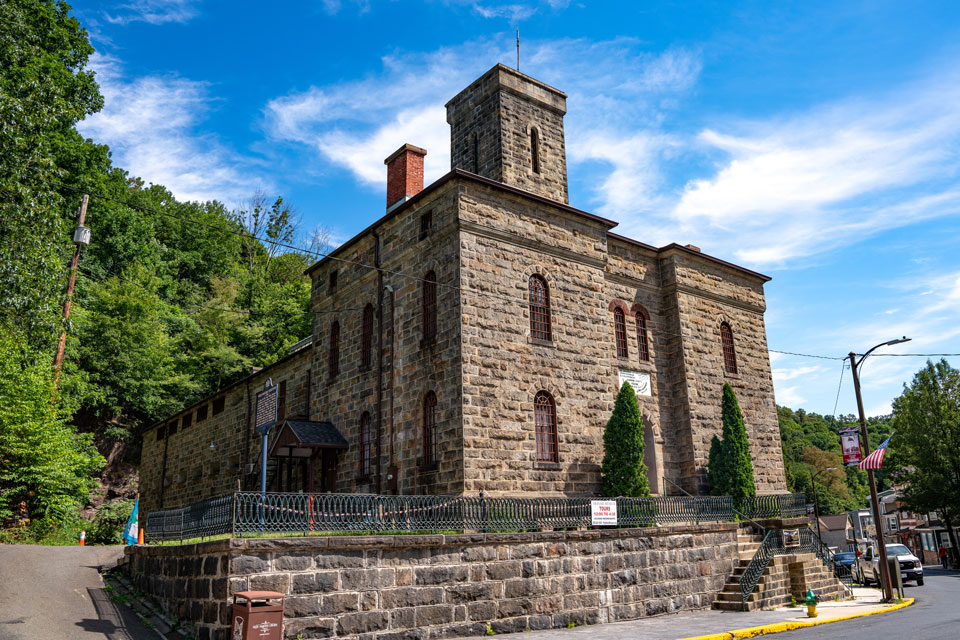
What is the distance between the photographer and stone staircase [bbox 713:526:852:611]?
17.3 metres

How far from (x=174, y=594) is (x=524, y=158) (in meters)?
16.2

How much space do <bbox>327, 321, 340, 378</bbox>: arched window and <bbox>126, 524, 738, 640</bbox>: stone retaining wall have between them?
370 inches

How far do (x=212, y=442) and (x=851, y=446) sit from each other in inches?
1088

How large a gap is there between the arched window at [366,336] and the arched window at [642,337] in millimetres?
9429

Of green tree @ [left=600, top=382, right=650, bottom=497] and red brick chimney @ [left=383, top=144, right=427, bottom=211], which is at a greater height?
red brick chimney @ [left=383, top=144, right=427, bottom=211]

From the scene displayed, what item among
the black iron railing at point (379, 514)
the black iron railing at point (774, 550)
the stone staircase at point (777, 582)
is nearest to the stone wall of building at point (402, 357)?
the black iron railing at point (379, 514)

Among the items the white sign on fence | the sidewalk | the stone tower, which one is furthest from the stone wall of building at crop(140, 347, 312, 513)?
the sidewalk

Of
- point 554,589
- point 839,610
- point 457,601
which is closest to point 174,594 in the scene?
point 457,601

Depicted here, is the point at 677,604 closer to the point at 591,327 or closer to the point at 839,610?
the point at 839,610

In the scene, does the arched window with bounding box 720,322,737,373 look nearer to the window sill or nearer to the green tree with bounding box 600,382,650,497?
the green tree with bounding box 600,382,650,497

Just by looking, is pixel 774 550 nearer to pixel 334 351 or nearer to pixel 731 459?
pixel 731 459

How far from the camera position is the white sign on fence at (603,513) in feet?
51.1

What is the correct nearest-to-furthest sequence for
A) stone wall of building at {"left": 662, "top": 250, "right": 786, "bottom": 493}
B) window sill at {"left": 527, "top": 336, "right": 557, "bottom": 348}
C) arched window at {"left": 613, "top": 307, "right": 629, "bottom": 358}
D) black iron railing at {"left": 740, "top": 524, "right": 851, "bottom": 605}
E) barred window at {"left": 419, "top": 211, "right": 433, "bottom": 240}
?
black iron railing at {"left": 740, "top": 524, "right": 851, "bottom": 605} < window sill at {"left": 527, "top": 336, "right": 557, "bottom": 348} < barred window at {"left": 419, "top": 211, "right": 433, "bottom": 240} < arched window at {"left": 613, "top": 307, "right": 629, "bottom": 358} < stone wall of building at {"left": 662, "top": 250, "right": 786, "bottom": 493}

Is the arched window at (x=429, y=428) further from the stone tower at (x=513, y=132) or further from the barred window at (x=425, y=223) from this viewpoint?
the stone tower at (x=513, y=132)
